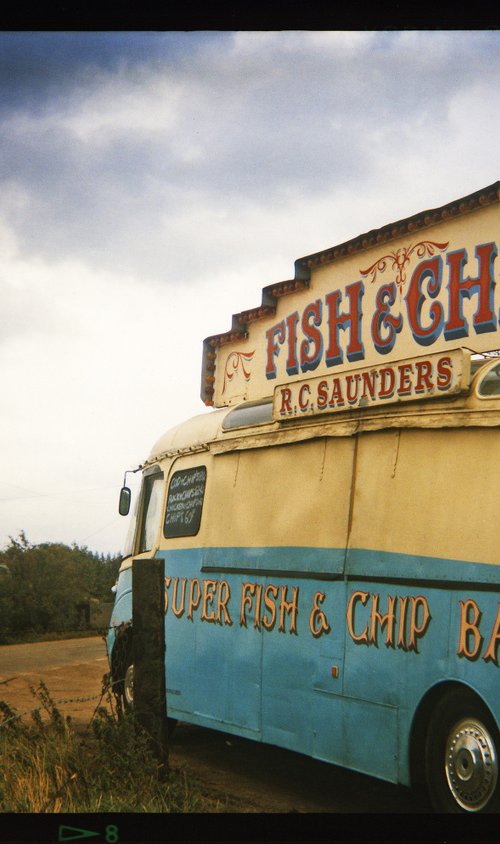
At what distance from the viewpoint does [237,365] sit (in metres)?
10.9

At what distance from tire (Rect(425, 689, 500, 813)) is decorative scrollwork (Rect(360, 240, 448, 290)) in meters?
3.97

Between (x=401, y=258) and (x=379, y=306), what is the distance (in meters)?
0.46

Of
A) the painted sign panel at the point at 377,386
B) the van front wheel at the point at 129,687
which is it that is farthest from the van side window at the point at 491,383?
the van front wheel at the point at 129,687

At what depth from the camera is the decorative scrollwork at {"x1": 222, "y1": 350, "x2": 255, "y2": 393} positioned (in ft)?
35.4

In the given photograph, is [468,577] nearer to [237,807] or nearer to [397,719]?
[397,719]

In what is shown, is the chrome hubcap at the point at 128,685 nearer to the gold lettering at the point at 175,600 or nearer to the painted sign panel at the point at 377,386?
the gold lettering at the point at 175,600

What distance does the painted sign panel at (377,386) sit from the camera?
623 cm

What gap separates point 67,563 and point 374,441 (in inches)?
667

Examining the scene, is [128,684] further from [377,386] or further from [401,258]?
[401,258]

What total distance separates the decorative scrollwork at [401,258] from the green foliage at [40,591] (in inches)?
552

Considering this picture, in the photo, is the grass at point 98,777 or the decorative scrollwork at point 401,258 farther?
the decorative scrollwork at point 401,258

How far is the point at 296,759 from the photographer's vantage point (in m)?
8.46
